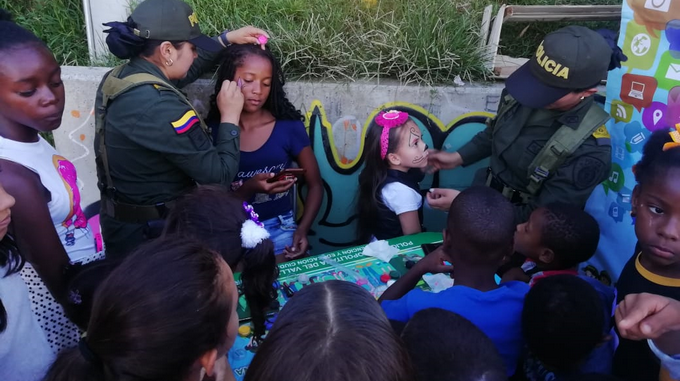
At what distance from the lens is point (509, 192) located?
112 inches

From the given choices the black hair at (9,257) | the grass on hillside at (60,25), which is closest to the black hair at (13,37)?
the black hair at (9,257)

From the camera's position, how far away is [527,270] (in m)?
2.51

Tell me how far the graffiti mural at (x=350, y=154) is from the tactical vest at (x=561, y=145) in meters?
1.07

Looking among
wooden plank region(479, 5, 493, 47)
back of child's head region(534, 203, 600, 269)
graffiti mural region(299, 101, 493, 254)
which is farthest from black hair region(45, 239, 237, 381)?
wooden plank region(479, 5, 493, 47)

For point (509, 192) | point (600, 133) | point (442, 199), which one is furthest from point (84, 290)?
point (600, 133)

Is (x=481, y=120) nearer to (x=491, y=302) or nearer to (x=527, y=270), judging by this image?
(x=527, y=270)

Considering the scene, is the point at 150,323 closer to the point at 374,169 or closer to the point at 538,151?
the point at 374,169

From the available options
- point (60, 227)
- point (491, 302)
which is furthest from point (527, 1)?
point (60, 227)

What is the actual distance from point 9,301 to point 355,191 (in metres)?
2.57

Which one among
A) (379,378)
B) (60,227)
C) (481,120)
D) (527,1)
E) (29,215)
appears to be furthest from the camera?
(527,1)

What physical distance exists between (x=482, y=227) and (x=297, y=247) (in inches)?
66.3

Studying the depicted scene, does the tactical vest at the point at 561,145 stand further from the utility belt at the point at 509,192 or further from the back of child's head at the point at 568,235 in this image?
the back of child's head at the point at 568,235

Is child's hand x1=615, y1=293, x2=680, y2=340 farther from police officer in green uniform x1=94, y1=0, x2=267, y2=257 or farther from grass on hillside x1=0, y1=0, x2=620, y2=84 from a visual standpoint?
grass on hillside x1=0, y1=0, x2=620, y2=84

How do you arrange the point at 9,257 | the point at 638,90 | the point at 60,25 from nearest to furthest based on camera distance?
the point at 9,257, the point at 638,90, the point at 60,25
